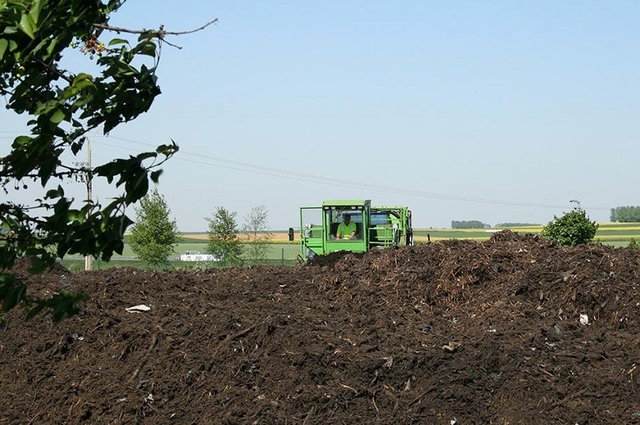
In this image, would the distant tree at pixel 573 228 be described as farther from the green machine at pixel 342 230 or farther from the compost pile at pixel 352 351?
the compost pile at pixel 352 351

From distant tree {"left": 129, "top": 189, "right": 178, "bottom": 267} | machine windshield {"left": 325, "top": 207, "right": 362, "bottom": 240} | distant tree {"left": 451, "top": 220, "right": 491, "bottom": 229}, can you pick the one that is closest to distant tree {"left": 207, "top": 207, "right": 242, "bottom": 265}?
distant tree {"left": 129, "top": 189, "right": 178, "bottom": 267}

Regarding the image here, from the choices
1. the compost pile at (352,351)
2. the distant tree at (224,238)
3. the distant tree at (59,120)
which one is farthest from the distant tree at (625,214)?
the distant tree at (59,120)

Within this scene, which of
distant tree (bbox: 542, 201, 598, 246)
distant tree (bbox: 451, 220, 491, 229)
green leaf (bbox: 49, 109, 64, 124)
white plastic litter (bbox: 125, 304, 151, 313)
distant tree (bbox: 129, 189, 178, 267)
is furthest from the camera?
distant tree (bbox: 451, 220, 491, 229)

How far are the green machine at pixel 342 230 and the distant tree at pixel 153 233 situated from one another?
10.2 meters

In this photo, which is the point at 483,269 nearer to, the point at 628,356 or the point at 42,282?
the point at 628,356

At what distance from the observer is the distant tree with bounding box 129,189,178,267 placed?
Result: 31.9 metres

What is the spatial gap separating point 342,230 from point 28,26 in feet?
64.4

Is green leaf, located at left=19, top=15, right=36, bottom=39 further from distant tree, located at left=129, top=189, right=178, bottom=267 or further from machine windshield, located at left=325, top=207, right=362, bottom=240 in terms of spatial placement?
distant tree, located at left=129, top=189, right=178, bottom=267

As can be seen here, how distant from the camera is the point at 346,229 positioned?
22.0 meters

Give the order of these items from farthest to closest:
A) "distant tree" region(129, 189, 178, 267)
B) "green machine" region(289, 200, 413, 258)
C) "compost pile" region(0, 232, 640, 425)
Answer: "distant tree" region(129, 189, 178, 267) → "green machine" region(289, 200, 413, 258) → "compost pile" region(0, 232, 640, 425)

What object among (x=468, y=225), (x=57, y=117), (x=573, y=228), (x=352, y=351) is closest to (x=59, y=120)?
(x=57, y=117)

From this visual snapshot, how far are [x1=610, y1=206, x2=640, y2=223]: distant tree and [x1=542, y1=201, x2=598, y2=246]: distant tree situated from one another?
213 feet

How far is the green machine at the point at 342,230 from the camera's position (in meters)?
22.0

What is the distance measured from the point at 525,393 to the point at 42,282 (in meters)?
6.55
